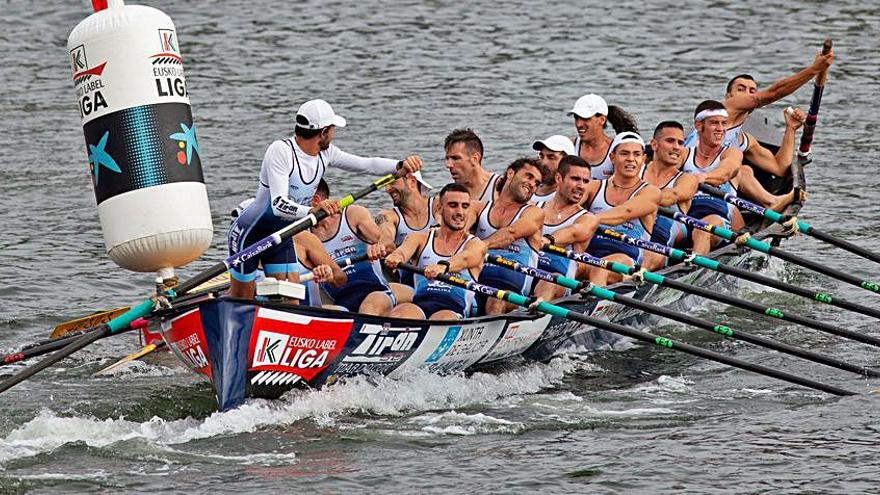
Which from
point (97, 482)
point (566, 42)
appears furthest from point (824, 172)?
point (97, 482)

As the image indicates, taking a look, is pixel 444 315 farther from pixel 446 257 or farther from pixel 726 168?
pixel 726 168

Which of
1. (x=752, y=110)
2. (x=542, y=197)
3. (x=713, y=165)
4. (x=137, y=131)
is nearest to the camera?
(x=137, y=131)

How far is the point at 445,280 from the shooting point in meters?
12.0

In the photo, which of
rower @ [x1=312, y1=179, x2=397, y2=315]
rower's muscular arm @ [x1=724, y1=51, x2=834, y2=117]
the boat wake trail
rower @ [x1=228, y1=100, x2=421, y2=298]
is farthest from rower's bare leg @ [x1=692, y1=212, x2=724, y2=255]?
rower @ [x1=228, y1=100, x2=421, y2=298]

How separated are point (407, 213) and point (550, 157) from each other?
182cm

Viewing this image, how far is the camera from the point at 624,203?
13.8 meters

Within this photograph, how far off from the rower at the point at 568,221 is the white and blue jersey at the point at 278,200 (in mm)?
2100

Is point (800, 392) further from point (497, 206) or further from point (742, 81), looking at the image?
point (742, 81)

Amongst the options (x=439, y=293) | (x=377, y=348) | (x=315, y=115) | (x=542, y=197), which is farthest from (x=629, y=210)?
(x=315, y=115)

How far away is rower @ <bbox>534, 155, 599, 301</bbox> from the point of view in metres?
13.2

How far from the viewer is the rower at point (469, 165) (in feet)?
43.3

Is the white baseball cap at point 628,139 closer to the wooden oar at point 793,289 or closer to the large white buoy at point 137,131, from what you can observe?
the wooden oar at point 793,289

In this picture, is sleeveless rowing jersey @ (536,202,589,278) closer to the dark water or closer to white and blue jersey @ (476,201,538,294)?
white and blue jersey @ (476,201,538,294)

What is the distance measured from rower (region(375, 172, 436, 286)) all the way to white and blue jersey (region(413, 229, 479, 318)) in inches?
15.7
